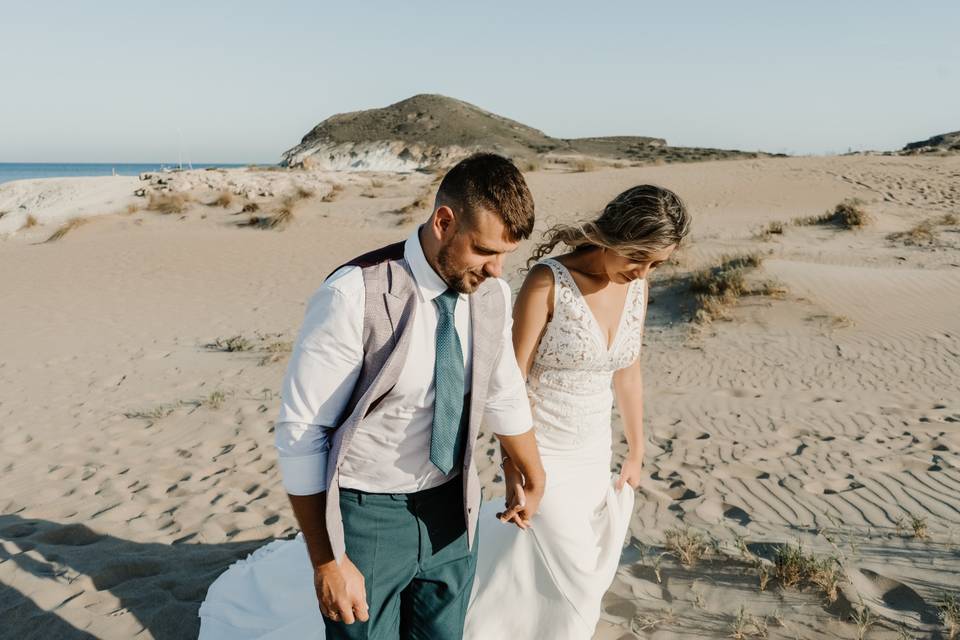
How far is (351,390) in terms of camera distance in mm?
1693

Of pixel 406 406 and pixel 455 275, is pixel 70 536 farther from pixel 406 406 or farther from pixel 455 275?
pixel 455 275

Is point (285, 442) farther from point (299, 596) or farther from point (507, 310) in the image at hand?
point (299, 596)

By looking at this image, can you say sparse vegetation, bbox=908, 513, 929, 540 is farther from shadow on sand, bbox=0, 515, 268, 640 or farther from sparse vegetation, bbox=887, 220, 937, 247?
sparse vegetation, bbox=887, 220, 937, 247

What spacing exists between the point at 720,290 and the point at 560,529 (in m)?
7.92

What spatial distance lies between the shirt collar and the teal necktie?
3 centimetres

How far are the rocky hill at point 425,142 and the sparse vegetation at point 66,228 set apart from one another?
81.6ft

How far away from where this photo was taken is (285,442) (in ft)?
5.43

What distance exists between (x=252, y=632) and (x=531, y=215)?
7.64ft

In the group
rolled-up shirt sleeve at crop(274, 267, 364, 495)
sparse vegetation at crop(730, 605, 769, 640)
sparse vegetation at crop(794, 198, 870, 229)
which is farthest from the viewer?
sparse vegetation at crop(794, 198, 870, 229)

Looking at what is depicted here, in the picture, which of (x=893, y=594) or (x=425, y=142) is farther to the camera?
(x=425, y=142)

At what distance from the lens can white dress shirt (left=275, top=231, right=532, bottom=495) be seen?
162cm

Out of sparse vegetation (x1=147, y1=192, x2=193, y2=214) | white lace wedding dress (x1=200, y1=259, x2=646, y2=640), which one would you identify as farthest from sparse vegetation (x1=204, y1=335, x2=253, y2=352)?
sparse vegetation (x1=147, y1=192, x2=193, y2=214)

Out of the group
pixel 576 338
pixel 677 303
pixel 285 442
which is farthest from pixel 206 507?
pixel 677 303

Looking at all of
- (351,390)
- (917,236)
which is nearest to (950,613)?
(351,390)
